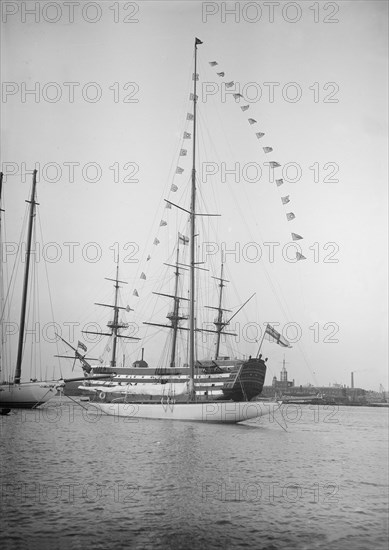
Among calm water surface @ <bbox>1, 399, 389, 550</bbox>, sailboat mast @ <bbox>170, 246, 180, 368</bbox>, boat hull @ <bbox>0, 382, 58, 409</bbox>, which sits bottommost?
calm water surface @ <bbox>1, 399, 389, 550</bbox>

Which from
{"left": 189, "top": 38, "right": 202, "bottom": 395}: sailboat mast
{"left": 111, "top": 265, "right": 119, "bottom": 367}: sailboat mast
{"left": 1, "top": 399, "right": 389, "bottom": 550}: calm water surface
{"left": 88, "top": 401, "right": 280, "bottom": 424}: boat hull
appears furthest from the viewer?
{"left": 111, "top": 265, "right": 119, "bottom": 367}: sailboat mast

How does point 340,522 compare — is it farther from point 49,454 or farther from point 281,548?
point 49,454

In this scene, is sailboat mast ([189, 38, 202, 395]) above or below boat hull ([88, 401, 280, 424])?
above

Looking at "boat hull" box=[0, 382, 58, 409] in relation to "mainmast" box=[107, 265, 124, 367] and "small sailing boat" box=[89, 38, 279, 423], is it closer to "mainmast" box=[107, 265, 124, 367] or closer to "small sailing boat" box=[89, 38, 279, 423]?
"small sailing boat" box=[89, 38, 279, 423]

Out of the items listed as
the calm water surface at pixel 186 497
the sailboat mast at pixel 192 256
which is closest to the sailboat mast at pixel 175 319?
the sailboat mast at pixel 192 256

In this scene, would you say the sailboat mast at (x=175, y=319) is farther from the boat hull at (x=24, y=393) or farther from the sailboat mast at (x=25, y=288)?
the sailboat mast at (x=25, y=288)

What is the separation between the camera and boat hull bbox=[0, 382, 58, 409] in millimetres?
48225

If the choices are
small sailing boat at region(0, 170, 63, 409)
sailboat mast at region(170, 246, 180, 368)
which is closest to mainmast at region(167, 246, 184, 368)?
sailboat mast at region(170, 246, 180, 368)

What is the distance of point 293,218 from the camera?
30203 mm

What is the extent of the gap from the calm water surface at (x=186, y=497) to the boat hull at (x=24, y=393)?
71.3ft

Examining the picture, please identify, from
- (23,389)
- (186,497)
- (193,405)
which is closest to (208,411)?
(193,405)

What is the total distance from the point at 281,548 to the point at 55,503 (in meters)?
6.01

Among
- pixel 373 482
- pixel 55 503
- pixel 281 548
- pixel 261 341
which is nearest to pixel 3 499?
pixel 55 503

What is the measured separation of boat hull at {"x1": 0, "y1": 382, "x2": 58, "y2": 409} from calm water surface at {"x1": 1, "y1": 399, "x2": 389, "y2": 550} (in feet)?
71.3
